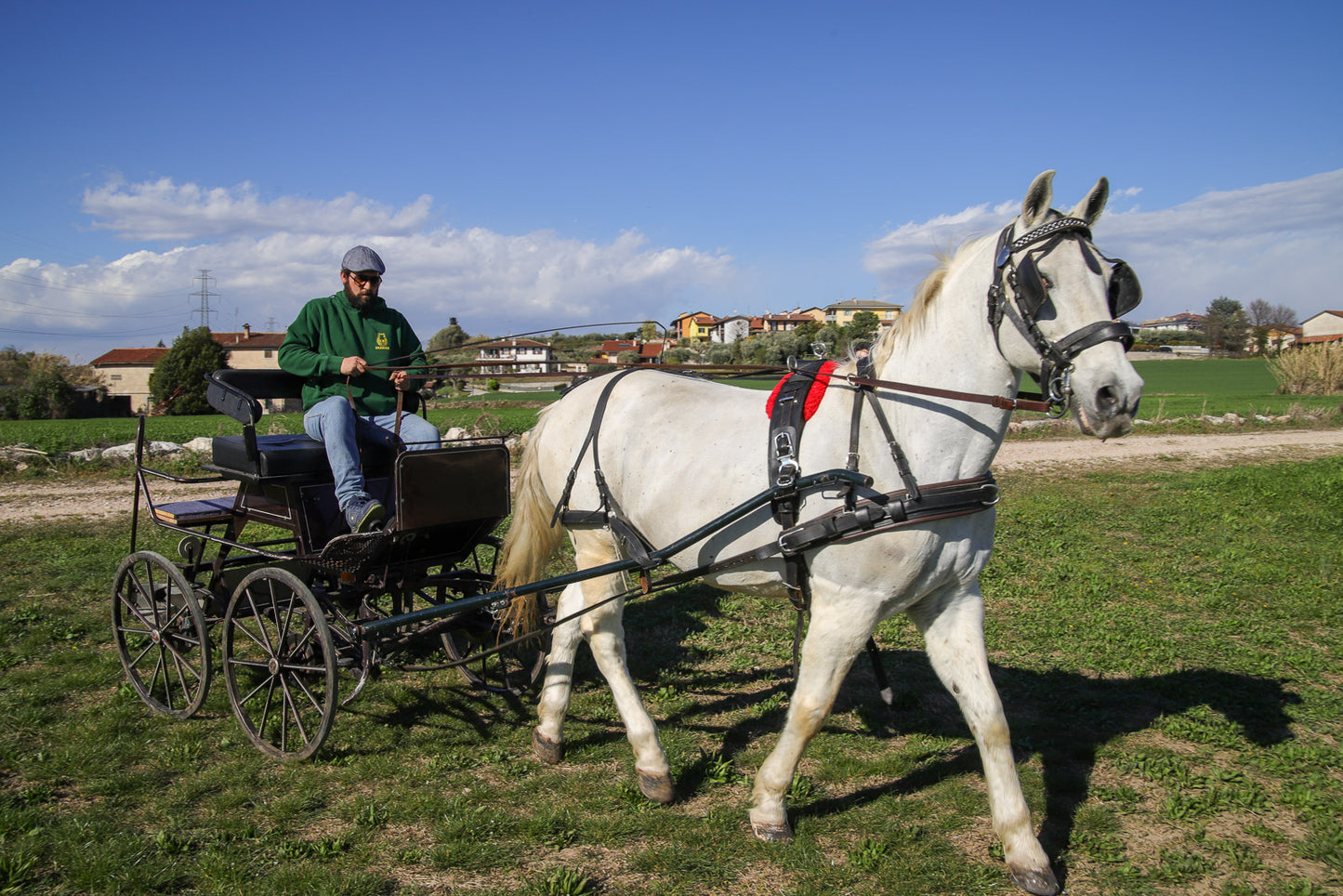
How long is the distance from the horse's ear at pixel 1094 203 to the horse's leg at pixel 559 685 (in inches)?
122

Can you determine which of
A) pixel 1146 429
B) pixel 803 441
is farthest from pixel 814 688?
pixel 1146 429

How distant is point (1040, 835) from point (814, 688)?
4.41 ft

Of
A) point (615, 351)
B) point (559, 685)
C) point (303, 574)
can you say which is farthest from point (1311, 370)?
point (303, 574)

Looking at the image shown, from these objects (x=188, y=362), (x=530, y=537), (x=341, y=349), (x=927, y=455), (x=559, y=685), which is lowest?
(x=559, y=685)

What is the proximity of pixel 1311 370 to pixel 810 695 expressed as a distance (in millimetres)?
38258

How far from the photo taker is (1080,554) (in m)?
8.31

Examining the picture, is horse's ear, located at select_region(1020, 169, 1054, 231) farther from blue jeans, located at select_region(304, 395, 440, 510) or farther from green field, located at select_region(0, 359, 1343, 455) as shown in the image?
green field, located at select_region(0, 359, 1343, 455)

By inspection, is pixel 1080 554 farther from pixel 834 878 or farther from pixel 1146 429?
pixel 1146 429

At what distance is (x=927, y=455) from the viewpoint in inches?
128

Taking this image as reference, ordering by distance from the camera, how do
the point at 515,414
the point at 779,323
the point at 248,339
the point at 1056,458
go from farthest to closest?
the point at 779,323
the point at 248,339
the point at 515,414
the point at 1056,458

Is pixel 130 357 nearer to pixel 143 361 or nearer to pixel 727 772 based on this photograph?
pixel 143 361

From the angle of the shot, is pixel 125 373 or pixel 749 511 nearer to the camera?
pixel 749 511

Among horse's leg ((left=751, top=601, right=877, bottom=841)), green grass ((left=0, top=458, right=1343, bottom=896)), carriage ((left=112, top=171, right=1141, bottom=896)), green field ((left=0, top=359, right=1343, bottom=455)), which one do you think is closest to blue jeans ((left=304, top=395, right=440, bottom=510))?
carriage ((left=112, top=171, right=1141, bottom=896))

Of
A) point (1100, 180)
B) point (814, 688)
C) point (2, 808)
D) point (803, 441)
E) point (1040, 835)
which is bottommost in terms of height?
point (1040, 835)
